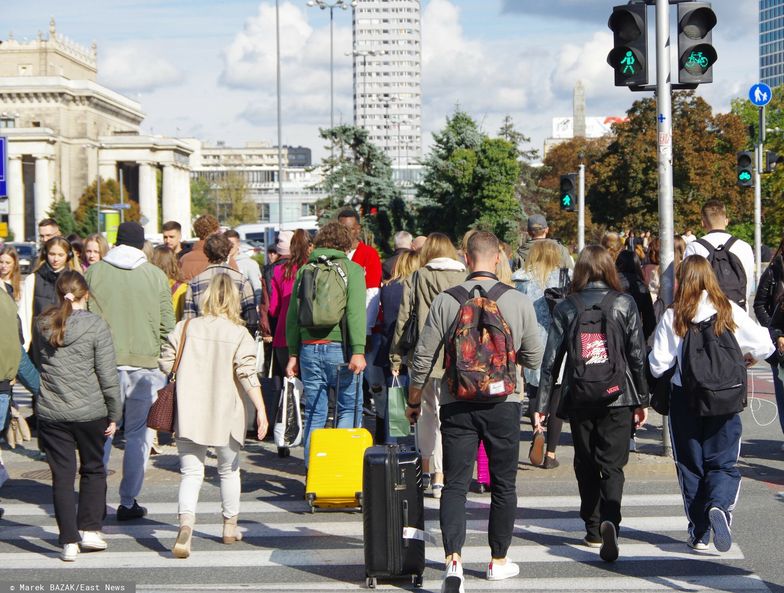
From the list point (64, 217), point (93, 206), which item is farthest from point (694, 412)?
point (93, 206)

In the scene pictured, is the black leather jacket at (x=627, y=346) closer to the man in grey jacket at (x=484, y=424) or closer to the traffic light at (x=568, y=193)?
the man in grey jacket at (x=484, y=424)

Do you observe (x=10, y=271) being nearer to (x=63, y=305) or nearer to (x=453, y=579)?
(x=63, y=305)

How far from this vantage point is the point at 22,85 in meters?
125

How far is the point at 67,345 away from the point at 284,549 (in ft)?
6.16

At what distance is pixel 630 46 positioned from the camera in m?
10.1

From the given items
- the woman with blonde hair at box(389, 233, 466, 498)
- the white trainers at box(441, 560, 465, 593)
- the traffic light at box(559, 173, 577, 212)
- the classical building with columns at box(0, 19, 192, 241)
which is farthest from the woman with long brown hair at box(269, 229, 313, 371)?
the classical building with columns at box(0, 19, 192, 241)

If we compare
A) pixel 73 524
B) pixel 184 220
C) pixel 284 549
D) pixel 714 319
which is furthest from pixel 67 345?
pixel 184 220

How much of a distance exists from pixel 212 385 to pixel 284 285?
309 cm

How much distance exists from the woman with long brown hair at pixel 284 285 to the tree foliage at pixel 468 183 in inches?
1104

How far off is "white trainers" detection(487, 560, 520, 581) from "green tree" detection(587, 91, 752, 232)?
185ft

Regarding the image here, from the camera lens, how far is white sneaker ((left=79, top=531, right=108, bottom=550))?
7590 mm

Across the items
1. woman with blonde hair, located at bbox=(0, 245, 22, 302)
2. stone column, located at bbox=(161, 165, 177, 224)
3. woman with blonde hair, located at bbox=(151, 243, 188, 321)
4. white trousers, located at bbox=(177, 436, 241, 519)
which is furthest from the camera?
stone column, located at bbox=(161, 165, 177, 224)

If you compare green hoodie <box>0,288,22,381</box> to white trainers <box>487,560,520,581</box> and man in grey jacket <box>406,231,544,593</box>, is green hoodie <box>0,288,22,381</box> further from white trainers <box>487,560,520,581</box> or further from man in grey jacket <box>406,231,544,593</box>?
white trainers <box>487,560,520,581</box>

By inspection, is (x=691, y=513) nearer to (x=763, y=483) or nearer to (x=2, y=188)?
→ (x=763, y=483)
